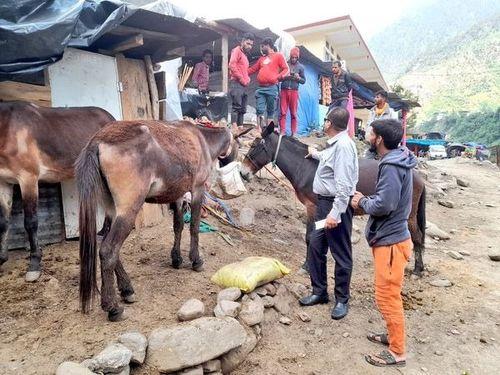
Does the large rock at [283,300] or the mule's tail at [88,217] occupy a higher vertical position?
the mule's tail at [88,217]

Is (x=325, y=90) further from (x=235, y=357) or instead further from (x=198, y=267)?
(x=235, y=357)

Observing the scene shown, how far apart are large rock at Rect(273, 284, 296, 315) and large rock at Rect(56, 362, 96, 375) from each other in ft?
6.94

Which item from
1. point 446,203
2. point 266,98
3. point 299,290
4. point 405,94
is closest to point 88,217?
point 299,290

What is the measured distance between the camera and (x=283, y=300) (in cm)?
448

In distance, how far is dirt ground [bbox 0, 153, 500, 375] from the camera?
3514 mm

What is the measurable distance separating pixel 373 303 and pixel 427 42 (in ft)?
531

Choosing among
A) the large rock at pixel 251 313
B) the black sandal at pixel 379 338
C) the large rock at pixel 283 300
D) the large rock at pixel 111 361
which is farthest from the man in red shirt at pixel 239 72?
the large rock at pixel 111 361

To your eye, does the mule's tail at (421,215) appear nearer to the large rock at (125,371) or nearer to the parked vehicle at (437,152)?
the large rock at (125,371)

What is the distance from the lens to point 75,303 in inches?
158

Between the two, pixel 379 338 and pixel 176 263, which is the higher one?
pixel 176 263

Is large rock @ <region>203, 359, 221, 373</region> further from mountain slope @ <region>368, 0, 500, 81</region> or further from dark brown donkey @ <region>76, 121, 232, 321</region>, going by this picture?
mountain slope @ <region>368, 0, 500, 81</region>

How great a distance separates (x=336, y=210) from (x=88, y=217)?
7.81 feet

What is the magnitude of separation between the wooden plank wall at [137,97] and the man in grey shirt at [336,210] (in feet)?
9.38

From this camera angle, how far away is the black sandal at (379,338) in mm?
4082
